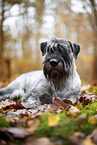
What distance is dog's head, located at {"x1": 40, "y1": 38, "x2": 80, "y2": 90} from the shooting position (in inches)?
117

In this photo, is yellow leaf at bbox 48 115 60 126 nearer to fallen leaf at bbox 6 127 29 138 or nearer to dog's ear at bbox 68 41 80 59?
fallen leaf at bbox 6 127 29 138

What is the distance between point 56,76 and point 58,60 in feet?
1.34

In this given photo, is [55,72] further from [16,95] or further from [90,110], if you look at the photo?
[16,95]

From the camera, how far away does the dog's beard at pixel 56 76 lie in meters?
3.03

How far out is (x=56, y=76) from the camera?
126 inches

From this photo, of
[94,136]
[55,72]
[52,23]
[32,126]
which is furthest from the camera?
[52,23]

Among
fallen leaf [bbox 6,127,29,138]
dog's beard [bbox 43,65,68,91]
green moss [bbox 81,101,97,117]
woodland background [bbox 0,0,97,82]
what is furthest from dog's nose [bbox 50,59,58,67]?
woodland background [bbox 0,0,97,82]

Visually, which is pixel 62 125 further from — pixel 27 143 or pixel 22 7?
pixel 22 7

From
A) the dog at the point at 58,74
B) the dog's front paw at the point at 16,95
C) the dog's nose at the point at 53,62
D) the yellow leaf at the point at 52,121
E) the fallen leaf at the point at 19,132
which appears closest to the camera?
the fallen leaf at the point at 19,132

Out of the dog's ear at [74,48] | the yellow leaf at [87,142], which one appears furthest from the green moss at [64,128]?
the dog's ear at [74,48]

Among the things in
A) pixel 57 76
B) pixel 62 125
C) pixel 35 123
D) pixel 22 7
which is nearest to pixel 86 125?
Result: pixel 62 125

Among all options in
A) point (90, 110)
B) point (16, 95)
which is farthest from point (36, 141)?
point (16, 95)

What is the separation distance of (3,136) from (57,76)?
1868 millimetres

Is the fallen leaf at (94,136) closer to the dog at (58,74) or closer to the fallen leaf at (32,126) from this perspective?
the fallen leaf at (32,126)
